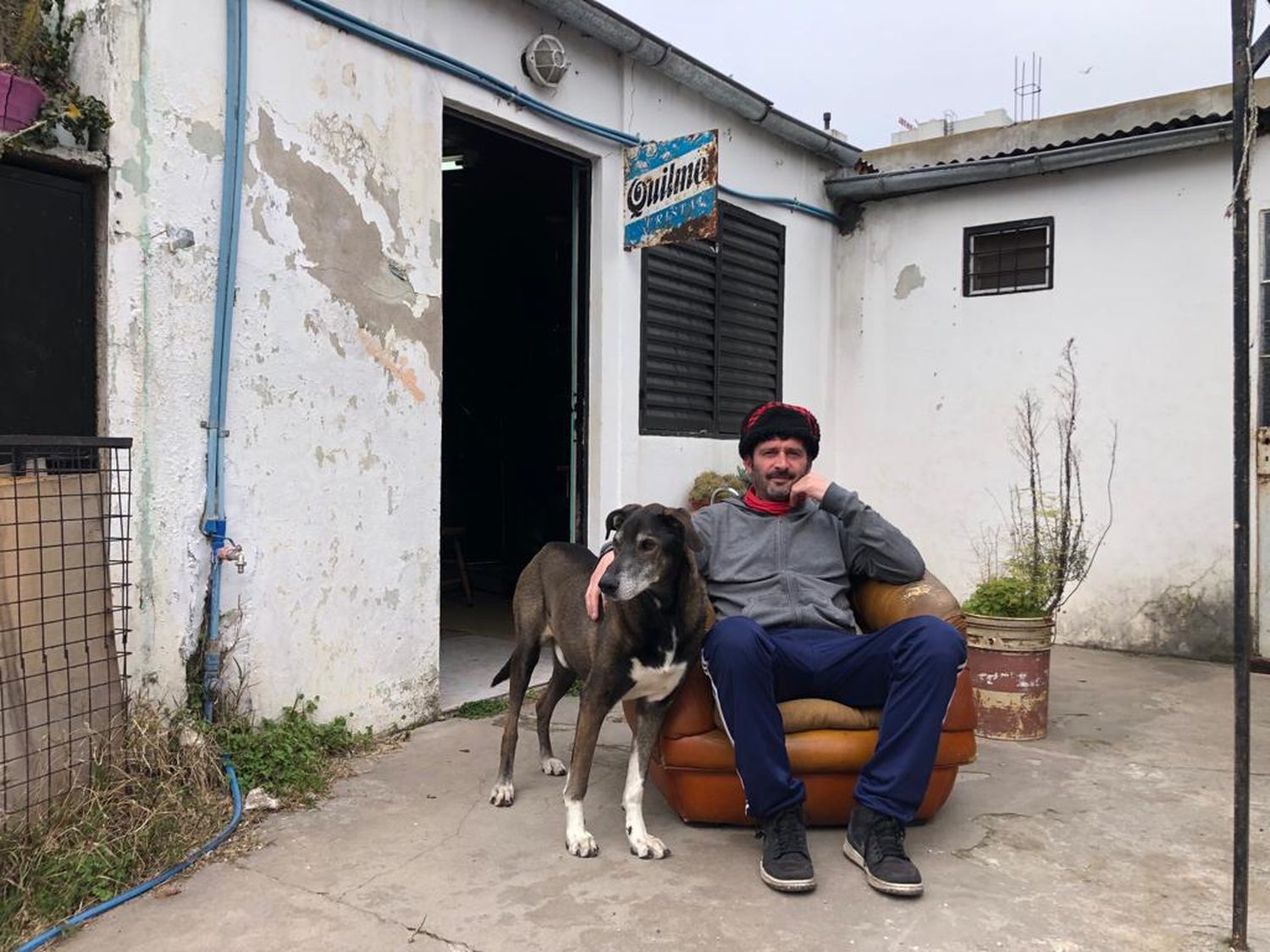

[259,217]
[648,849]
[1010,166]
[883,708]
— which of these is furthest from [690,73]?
[648,849]

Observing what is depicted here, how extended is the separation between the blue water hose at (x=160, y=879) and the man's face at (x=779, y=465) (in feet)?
7.09

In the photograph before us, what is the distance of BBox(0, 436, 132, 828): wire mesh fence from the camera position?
8.96 ft

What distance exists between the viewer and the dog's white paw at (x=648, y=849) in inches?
117

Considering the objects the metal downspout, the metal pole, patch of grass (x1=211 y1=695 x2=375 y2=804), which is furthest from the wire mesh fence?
the metal pole

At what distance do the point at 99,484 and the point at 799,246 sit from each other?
5285 millimetres

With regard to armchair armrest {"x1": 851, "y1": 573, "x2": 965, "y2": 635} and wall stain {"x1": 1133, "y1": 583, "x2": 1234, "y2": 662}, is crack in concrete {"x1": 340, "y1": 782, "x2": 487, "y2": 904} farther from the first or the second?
wall stain {"x1": 1133, "y1": 583, "x2": 1234, "y2": 662}

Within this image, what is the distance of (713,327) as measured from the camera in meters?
6.23

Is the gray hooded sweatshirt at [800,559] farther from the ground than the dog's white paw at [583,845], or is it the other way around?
the gray hooded sweatshirt at [800,559]

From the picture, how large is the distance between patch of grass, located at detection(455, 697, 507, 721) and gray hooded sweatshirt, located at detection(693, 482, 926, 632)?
1678 millimetres

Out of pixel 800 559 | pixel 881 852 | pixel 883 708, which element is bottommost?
pixel 881 852

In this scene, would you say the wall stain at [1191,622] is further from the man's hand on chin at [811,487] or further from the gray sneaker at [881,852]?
the gray sneaker at [881,852]

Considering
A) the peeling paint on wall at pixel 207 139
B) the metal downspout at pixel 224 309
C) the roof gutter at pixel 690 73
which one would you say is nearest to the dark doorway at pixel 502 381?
the roof gutter at pixel 690 73

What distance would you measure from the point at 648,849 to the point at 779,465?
1412 millimetres

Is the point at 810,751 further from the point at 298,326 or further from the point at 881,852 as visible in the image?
the point at 298,326
